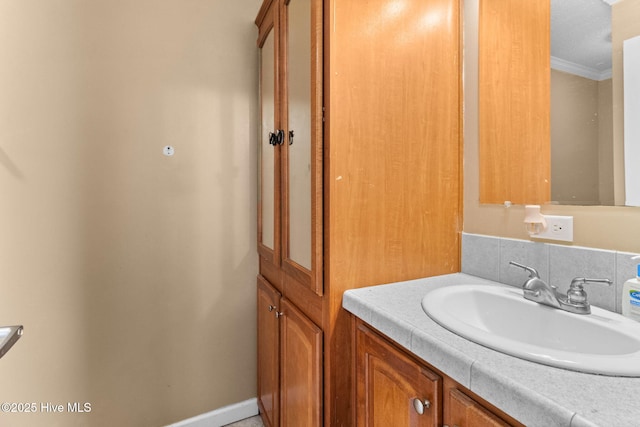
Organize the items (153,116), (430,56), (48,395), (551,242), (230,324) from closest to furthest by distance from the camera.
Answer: (551,242) → (430,56) → (48,395) → (153,116) → (230,324)

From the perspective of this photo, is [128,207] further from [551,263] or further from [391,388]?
[551,263]

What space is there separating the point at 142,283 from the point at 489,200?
1500 mm

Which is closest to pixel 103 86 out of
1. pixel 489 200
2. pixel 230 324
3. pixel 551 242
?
pixel 230 324

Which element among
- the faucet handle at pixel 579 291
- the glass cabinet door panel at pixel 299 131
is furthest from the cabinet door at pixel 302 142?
the faucet handle at pixel 579 291

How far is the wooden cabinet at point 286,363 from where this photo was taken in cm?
99

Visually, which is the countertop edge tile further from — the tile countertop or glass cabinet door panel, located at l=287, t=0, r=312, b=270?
glass cabinet door panel, located at l=287, t=0, r=312, b=270

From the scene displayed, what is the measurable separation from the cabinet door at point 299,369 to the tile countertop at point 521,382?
322 millimetres

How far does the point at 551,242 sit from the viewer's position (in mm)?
941

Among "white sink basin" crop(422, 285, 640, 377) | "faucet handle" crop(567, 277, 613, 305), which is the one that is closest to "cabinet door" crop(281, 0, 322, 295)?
"white sink basin" crop(422, 285, 640, 377)

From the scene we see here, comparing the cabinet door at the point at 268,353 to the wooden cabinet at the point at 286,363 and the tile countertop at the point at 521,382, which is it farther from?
the tile countertop at the point at 521,382

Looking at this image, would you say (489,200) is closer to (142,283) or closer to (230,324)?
(230,324)

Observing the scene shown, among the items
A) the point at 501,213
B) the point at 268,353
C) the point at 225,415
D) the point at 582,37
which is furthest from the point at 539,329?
the point at 225,415

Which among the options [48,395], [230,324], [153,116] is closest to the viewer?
[48,395]

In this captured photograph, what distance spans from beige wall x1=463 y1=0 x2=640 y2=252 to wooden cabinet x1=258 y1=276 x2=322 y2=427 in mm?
688
